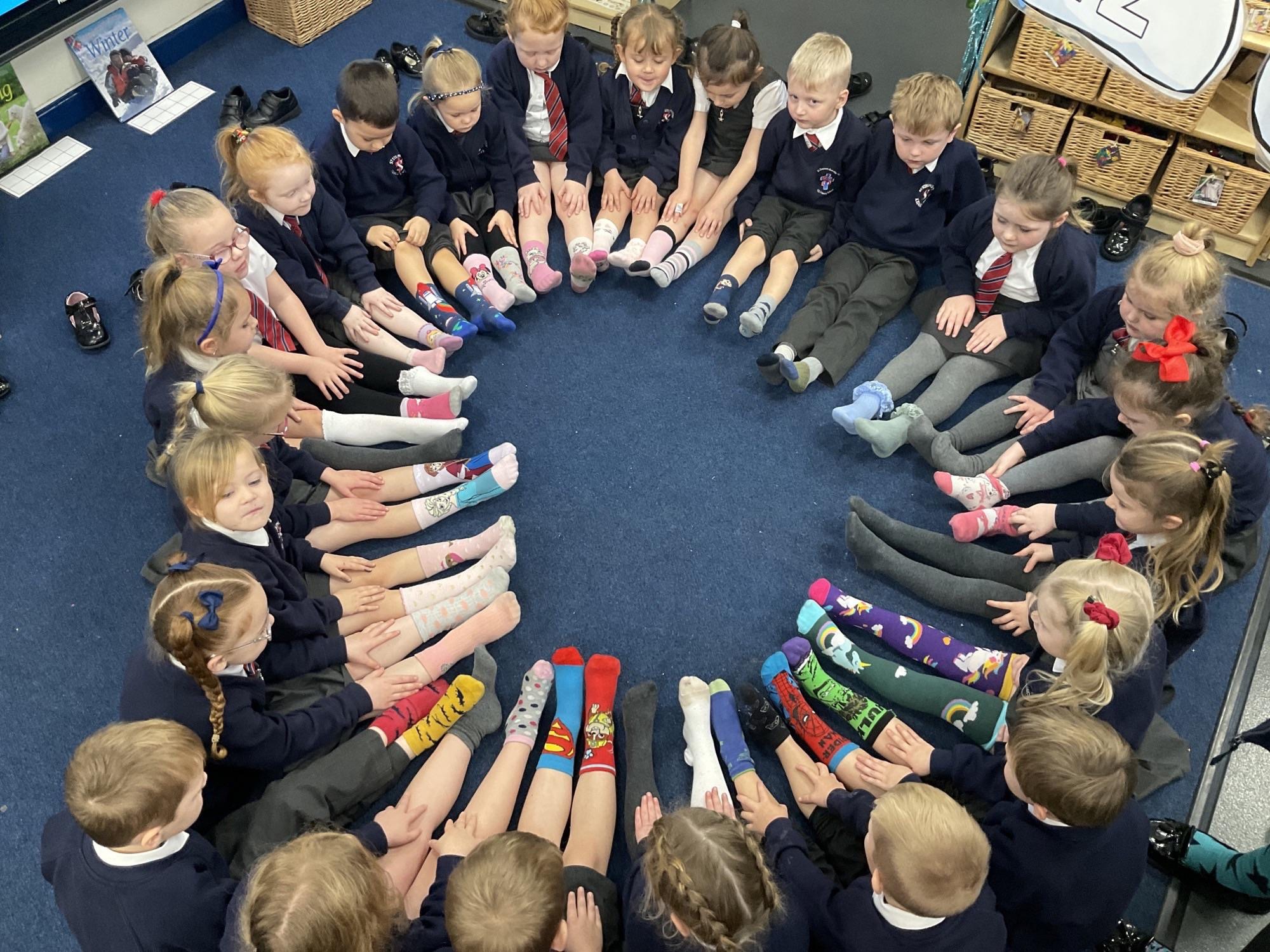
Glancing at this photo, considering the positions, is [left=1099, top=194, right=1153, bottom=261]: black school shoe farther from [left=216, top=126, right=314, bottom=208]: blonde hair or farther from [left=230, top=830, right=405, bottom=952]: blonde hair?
[left=230, top=830, right=405, bottom=952]: blonde hair

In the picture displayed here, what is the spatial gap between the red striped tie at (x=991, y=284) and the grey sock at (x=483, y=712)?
6.16 feet

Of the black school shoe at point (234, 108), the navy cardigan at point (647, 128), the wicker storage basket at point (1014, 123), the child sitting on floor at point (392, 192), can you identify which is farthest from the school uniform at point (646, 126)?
the black school shoe at point (234, 108)

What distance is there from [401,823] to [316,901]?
560mm

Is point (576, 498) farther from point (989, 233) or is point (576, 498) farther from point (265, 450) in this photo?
point (989, 233)

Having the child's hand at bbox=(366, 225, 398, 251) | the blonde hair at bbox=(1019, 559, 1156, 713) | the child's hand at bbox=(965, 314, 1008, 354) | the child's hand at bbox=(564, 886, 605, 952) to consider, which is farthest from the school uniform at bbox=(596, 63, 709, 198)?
the child's hand at bbox=(564, 886, 605, 952)

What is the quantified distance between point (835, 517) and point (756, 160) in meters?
1.38

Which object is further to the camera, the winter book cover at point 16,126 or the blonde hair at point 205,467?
the winter book cover at point 16,126

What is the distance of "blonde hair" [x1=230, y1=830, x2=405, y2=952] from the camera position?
150 centimetres

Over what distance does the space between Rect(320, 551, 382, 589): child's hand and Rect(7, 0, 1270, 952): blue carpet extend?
171 mm

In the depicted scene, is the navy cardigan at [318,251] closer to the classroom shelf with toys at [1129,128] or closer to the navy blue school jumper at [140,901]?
the navy blue school jumper at [140,901]

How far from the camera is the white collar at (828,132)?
10.2 feet

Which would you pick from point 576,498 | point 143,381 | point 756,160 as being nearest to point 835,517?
point 576,498

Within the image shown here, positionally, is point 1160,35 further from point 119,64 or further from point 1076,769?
point 119,64

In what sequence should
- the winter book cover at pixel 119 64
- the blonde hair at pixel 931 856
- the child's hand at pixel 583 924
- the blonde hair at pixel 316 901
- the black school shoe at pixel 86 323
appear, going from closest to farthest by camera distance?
the blonde hair at pixel 316 901 < the blonde hair at pixel 931 856 < the child's hand at pixel 583 924 < the black school shoe at pixel 86 323 < the winter book cover at pixel 119 64
